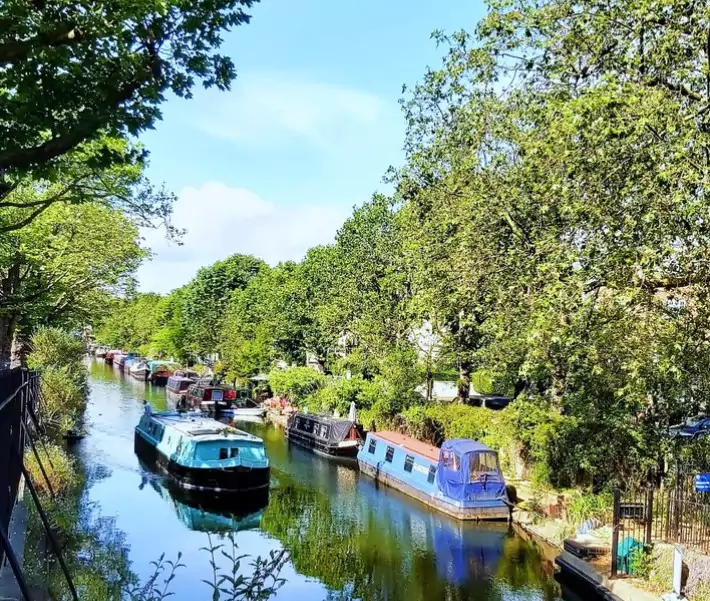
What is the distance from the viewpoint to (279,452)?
33656 millimetres

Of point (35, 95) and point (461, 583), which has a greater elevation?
point (35, 95)

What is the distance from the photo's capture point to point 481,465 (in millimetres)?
21484

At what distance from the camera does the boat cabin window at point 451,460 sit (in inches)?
854

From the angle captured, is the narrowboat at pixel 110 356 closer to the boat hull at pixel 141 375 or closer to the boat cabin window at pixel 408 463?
the boat hull at pixel 141 375

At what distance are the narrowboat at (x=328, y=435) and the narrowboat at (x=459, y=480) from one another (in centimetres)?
715

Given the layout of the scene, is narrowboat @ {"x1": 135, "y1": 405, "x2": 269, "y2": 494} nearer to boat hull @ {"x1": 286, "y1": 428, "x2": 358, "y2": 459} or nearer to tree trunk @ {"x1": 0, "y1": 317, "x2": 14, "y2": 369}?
boat hull @ {"x1": 286, "y1": 428, "x2": 358, "y2": 459}

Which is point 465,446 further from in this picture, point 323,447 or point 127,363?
point 127,363

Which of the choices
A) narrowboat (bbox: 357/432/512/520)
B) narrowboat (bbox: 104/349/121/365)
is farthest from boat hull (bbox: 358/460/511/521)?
narrowboat (bbox: 104/349/121/365)

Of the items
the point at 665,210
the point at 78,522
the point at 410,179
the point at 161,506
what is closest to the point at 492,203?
the point at 665,210

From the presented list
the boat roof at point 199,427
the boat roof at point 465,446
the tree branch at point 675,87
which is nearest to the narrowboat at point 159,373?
the boat roof at point 199,427

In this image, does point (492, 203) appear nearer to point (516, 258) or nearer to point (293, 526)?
point (516, 258)

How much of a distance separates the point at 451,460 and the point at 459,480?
763 millimetres

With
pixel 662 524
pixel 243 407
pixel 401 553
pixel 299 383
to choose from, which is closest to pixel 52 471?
pixel 401 553

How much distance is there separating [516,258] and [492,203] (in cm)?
308
